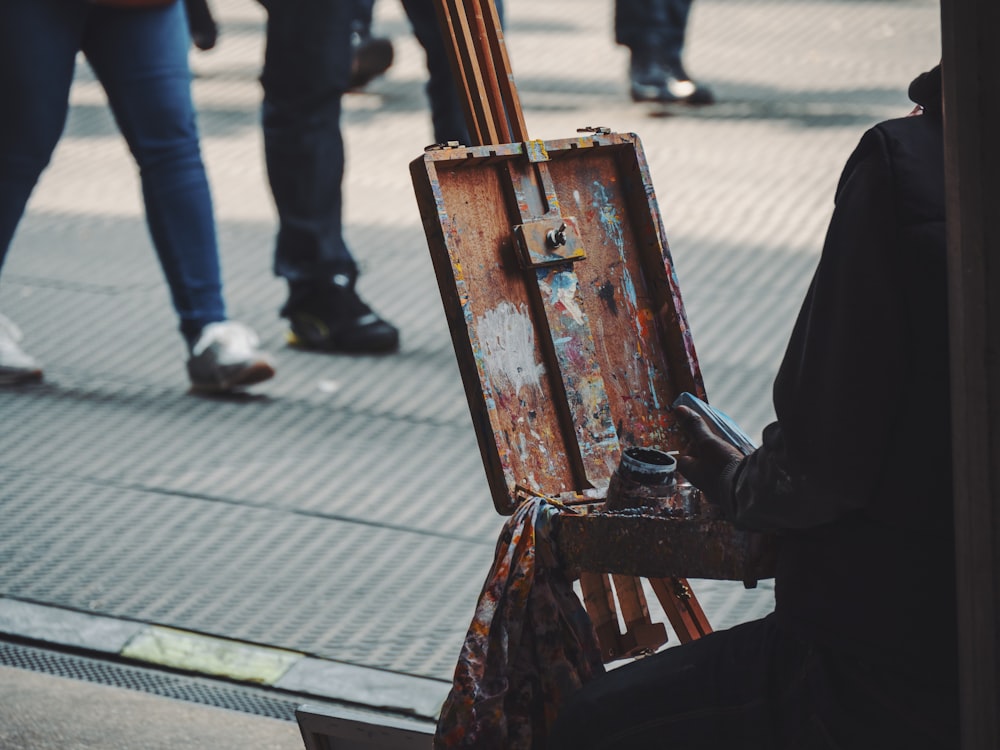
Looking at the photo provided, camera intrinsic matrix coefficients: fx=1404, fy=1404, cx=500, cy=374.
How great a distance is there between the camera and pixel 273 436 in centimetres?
351

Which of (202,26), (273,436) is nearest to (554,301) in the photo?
(273,436)

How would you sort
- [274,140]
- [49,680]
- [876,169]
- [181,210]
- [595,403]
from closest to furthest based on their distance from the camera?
[876,169] < [595,403] < [49,680] < [181,210] < [274,140]

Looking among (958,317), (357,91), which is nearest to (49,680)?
(958,317)

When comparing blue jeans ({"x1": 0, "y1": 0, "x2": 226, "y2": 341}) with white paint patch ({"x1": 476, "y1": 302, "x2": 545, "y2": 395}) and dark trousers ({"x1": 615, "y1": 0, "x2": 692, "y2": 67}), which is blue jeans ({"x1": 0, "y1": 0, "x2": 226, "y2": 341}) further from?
dark trousers ({"x1": 615, "y1": 0, "x2": 692, "y2": 67})

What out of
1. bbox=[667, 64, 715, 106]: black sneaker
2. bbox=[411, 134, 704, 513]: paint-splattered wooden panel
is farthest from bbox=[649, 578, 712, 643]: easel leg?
bbox=[667, 64, 715, 106]: black sneaker

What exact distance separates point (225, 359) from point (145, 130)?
2.03 ft

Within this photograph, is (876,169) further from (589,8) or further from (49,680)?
(589,8)

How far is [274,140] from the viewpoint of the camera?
3850mm

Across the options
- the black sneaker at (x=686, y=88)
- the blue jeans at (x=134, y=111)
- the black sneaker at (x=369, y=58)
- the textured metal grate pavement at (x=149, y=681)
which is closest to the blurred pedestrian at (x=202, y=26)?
the blue jeans at (x=134, y=111)

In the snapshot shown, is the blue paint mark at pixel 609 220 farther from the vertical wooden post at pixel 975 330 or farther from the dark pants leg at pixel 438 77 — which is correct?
the dark pants leg at pixel 438 77

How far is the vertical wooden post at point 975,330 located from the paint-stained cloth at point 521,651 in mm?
543

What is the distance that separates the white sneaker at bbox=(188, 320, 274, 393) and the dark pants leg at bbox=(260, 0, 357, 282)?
30 cm

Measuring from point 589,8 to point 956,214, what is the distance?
7.91 metres

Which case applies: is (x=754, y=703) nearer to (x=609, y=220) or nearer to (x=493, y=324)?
(x=493, y=324)
